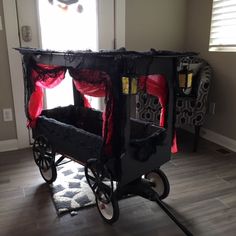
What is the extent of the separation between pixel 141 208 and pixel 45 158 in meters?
0.84

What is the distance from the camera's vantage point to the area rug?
1887 millimetres

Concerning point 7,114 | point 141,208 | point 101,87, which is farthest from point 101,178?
point 7,114

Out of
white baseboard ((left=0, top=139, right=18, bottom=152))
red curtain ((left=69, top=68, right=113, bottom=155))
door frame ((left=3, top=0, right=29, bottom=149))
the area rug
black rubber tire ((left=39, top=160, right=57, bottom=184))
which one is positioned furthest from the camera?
white baseboard ((left=0, top=139, right=18, bottom=152))

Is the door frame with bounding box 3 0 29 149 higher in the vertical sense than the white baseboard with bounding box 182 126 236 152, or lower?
higher

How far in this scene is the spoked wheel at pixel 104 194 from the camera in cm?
163

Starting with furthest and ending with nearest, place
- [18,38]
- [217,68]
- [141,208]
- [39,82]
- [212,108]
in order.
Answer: [212,108]
[217,68]
[18,38]
[39,82]
[141,208]

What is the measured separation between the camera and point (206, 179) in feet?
7.45

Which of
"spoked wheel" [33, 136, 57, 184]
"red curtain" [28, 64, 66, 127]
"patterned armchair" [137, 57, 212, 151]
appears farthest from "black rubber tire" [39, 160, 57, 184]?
"patterned armchair" [137, 57, 212, 151]

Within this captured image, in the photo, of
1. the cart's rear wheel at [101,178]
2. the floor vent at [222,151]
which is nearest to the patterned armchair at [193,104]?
the floor vent at [222,151]

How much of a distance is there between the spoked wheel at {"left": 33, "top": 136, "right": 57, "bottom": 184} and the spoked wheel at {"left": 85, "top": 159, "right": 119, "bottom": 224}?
489 millimetres

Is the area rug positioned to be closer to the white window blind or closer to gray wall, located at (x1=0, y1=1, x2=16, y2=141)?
gray wall, located at (x1=0, y1=1, x2=16, y2=141)

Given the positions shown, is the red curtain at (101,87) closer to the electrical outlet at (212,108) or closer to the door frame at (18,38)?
the door frame at (18,38)

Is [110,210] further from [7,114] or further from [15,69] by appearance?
[15,69]

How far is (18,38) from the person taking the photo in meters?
2.65
